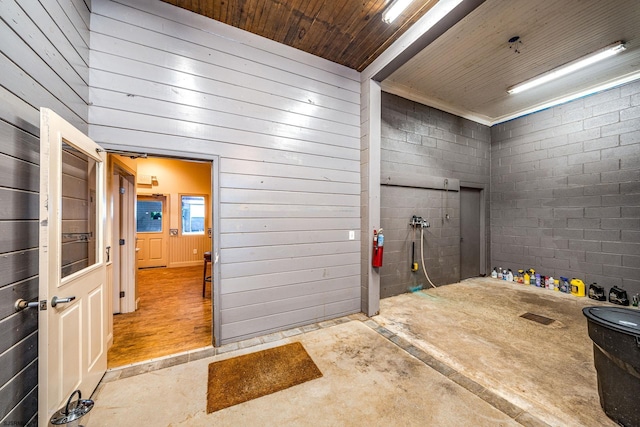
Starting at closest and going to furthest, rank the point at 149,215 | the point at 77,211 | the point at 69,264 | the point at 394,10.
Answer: the point at 69,264 → the point at 77,211 → the point at 394,10 → the point at 149,215

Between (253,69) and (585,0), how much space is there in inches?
139

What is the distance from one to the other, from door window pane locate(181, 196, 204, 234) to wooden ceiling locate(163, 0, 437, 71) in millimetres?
5590

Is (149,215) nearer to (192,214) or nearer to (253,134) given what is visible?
(192,214)

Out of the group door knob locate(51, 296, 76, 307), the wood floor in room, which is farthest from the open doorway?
door knob locate(51, 296, 76, 307)

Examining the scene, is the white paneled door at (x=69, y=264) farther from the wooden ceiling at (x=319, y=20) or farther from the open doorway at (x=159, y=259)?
the wooden ceiling at (x=319, y=20)

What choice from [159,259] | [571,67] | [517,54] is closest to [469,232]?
[571,67]

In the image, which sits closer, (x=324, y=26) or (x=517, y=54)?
(x=324, y=26)

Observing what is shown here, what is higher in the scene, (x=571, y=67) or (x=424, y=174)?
(x=571, y=67)

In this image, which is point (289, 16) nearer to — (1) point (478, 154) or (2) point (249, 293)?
(2) point (249, 293)

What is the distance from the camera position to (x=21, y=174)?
1322mm

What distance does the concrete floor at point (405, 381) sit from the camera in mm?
1636

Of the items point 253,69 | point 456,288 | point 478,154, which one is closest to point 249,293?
point 253,69

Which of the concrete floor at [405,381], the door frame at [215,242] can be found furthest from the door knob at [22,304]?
the door frame at [215,242]

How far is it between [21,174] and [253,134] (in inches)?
70.4
